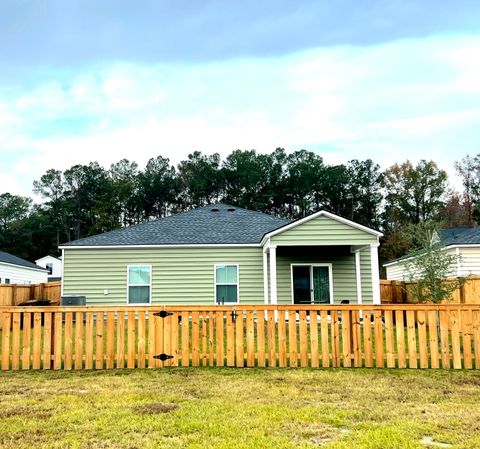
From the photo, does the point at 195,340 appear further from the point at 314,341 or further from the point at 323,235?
the point at 323,235

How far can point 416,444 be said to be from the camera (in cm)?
354

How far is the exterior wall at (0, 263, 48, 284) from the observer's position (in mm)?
27531

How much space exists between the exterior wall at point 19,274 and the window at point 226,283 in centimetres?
1698

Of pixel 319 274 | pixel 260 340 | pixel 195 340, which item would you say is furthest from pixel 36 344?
pixel 319 274

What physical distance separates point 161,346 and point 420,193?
42660 millimetres

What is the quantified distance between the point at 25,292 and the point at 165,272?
6.19 meters

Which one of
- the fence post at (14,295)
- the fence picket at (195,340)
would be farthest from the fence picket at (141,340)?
the fence post at (14,295)

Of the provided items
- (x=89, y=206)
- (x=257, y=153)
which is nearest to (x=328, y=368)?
(x=257, y=153)

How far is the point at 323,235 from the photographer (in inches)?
543

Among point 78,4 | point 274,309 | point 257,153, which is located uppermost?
point 257,153

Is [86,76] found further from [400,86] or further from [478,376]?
[478,376]

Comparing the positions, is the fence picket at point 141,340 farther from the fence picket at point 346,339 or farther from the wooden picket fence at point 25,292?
the wooden picket fence at point 25,292

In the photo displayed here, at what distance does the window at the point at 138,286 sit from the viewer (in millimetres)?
16453

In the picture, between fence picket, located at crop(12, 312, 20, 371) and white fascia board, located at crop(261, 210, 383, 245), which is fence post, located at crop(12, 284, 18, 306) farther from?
fence picket, located at crop(12, 312, 20, 371)
